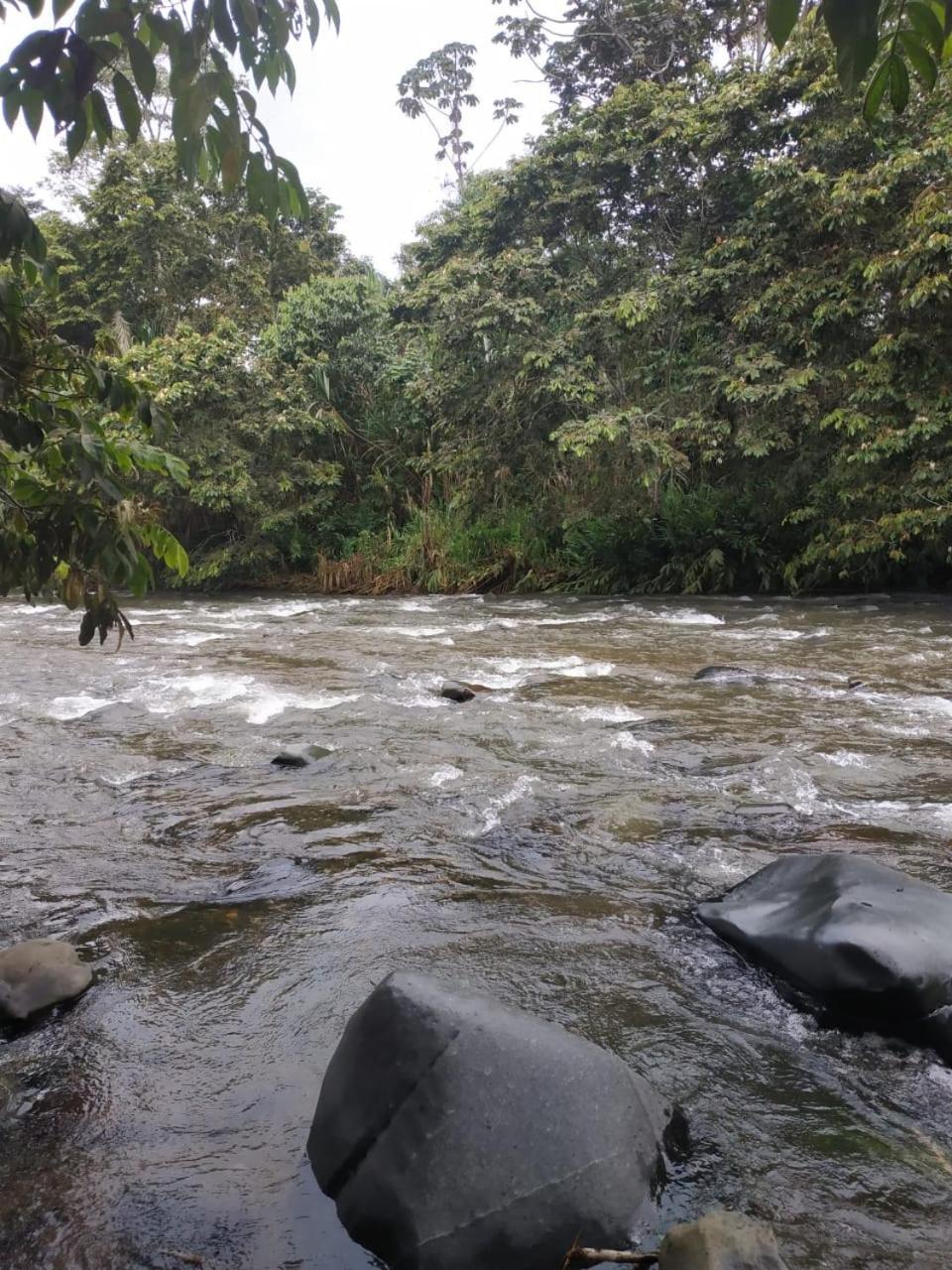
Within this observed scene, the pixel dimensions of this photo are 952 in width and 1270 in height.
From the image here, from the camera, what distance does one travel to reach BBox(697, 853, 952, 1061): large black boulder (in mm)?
2191

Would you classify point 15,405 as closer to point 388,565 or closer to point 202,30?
point 202,30

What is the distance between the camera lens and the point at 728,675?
6734 millimetres

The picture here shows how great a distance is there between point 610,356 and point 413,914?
38.8ft

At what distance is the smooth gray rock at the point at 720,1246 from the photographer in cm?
141

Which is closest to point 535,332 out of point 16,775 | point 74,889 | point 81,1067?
point 16,775

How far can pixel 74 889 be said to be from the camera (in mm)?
3074

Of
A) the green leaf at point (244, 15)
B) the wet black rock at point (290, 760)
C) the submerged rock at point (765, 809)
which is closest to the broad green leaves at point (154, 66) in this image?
the green leaf at point (244, 15)

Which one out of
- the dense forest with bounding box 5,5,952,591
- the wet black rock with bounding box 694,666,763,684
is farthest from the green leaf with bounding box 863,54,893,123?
the dense forest with bounding box 5,5,952,591

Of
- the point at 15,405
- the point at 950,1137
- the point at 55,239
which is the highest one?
the point at 55,239

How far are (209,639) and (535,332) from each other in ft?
22.7

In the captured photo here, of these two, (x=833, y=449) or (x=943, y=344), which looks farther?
(x=833, y=449)

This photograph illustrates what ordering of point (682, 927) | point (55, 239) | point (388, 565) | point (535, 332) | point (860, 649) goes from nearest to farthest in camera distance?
1. point (682, 927)
2. point (860, 649)
3. point (535, 332)
4. point (388, 565)
5. point (55, 239)

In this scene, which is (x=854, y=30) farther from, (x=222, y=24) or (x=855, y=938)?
(x=855, y=938)

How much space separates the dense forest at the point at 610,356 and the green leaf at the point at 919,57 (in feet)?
23.5
